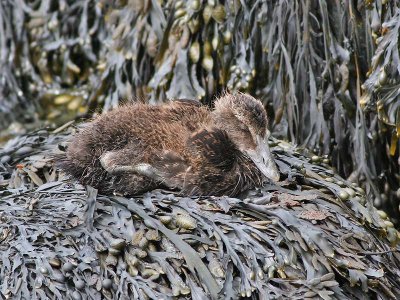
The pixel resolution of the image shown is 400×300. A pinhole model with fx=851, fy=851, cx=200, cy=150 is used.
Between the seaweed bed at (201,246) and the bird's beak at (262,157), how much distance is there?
0.11 m

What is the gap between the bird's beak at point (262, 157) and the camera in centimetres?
433

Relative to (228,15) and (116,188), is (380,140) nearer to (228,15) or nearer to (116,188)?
(228,15)

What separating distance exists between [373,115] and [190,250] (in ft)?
5.76

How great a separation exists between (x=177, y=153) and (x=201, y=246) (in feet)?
2.00

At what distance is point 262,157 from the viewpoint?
4.37 metres

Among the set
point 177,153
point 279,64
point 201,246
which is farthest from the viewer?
point 279,64

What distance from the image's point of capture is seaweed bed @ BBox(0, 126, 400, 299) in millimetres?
3787

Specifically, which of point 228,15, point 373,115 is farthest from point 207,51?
A: point 373,115

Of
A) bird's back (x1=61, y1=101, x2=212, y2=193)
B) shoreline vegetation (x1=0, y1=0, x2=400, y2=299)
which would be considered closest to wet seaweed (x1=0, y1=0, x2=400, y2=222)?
shoreline vegetation (x1=0, y1=0, x2=400, y2=299)

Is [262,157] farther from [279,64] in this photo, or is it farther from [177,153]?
[279,64]

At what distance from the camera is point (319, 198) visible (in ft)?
14.0

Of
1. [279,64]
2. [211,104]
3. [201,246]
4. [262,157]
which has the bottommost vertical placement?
[201,246]

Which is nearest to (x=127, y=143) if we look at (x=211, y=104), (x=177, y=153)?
(x=177, y=153)

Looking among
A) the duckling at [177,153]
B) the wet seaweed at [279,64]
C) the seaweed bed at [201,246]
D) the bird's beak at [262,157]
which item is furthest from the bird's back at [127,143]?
the wet seaweed at [279,64]
